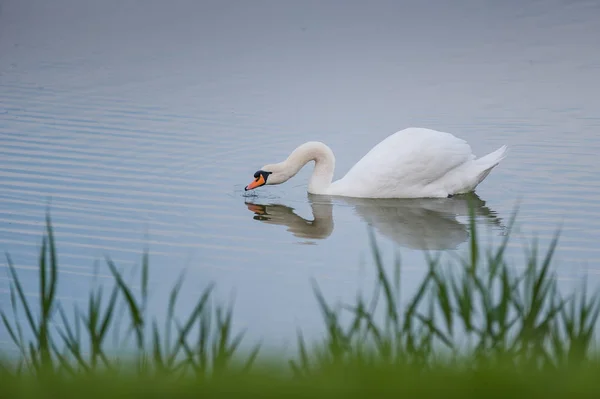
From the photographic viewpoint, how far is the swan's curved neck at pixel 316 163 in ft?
36.7

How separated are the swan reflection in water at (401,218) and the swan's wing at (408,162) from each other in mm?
171

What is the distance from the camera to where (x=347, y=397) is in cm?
284

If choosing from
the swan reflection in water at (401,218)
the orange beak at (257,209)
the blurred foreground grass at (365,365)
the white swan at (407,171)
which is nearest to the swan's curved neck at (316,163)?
the white swan at (407,171)

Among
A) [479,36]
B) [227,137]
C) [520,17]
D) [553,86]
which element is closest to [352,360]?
[227,137]

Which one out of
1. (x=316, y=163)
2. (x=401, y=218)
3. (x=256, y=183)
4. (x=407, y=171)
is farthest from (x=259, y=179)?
(x=401, y=218)

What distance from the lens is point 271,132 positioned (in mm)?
13969

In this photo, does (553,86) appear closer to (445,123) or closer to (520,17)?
(445,123)

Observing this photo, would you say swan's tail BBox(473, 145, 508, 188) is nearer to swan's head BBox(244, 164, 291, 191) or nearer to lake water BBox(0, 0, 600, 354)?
lake water BBox(0, 0, 600, 354)

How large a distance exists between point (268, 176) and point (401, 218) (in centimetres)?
167

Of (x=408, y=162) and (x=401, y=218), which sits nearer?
(x=401, y=218)

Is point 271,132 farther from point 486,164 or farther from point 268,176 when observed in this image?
point 486,164

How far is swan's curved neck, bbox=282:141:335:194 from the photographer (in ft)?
36.7

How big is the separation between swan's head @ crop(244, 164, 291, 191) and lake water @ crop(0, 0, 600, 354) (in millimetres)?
127

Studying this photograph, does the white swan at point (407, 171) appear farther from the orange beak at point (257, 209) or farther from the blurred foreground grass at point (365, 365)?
the blurred foreground grass at point (365, 365)
